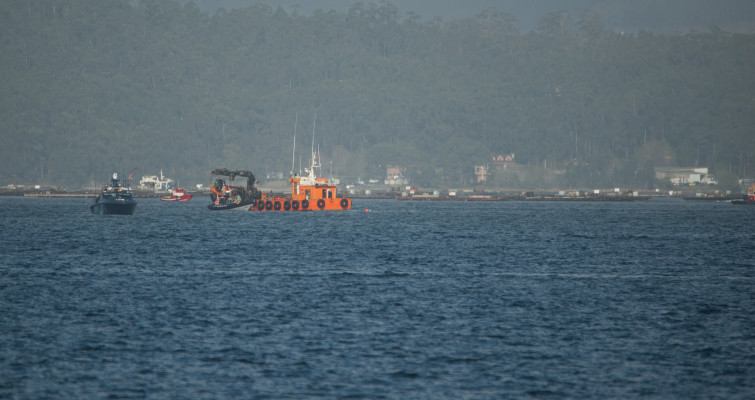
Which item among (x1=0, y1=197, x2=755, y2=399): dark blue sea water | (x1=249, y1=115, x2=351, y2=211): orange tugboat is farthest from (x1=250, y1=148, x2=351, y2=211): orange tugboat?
(x1=0, y1=197, x2=755, y2=399): dark blue sea water

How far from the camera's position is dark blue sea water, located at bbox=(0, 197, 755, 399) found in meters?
25.6

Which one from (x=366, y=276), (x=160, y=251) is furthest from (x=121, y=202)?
(x=366, y=276)

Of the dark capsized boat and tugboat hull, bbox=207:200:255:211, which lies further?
the dark capsized boat

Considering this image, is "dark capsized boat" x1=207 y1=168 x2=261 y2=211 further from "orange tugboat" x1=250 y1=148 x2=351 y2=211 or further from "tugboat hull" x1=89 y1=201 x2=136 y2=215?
"tugboat hull" x1=89 y1=201 x2=136 y2=215

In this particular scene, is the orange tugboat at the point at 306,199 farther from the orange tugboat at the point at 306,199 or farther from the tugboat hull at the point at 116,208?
the tugboat hull at the point at 116,208

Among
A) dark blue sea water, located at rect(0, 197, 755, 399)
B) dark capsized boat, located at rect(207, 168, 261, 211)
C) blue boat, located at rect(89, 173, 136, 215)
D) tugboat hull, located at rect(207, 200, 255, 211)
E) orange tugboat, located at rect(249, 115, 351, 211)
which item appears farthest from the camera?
dark capsized boat, located at rect(207, 168, 261, 211)

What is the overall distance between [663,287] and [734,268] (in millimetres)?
14426

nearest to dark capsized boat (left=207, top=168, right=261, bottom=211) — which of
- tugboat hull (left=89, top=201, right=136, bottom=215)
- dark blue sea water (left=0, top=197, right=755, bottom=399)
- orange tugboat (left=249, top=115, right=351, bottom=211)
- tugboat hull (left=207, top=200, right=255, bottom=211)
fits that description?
→ tugboat hull (left=207, top=200, right=255, bottom=211)

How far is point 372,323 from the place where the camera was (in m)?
35.0

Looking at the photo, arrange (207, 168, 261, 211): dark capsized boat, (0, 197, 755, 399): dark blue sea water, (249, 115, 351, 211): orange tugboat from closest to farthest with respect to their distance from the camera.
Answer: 1. (0, 197, 755, 399): dark blue sea water
2. (249, 115, 351, 211): orange tugboat
3. (207, 168, 261, 211): dark capsized boat

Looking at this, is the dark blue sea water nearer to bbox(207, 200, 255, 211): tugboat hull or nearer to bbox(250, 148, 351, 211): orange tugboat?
bbox(250, 148, 351, 211): orange tugboat

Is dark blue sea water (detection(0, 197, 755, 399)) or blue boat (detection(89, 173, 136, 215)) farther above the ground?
blue boat (detection(89, 173, 136, 215))

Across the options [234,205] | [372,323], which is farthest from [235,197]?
[372,323]

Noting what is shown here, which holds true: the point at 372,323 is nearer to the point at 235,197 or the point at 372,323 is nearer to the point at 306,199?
the point at 306,199
